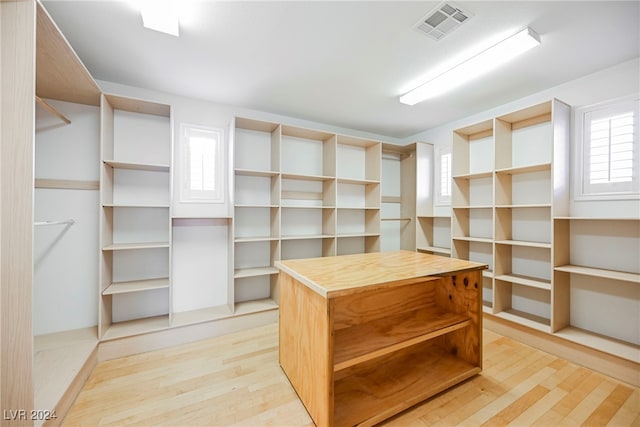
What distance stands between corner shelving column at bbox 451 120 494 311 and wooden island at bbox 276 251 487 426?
4.61ft

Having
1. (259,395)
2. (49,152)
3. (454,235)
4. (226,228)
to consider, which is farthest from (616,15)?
(49,152)

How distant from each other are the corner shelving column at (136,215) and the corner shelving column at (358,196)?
224 centimetres

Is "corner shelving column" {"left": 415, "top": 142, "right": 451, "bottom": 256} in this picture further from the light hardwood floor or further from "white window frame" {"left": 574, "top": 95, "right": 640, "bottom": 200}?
the light hardwood floor

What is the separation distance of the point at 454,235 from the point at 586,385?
1.70 m

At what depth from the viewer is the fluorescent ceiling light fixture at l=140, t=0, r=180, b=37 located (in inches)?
61.2

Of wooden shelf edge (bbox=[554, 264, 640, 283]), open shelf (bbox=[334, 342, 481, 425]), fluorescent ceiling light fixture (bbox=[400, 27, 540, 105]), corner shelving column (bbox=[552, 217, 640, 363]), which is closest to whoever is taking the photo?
open shelf (bbox=[334, 342, 481, 425])

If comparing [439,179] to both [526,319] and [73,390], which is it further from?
[73,390]

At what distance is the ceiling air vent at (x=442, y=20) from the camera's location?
5.23ft

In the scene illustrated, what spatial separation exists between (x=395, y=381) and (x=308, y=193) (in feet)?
7.81

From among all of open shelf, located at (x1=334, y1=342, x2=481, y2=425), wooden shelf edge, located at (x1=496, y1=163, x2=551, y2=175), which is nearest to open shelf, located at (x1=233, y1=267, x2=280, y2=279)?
open shelf, located at (x1=334, y1=342, x2=481, y2=425)

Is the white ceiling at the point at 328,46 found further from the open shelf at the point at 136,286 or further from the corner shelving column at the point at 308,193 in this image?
the open shelf at the point at 136,286

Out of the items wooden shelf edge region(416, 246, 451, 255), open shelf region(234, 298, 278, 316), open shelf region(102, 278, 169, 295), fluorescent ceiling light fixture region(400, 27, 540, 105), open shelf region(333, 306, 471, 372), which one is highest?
fluorescent ceiling light fixture region(400, 27, 540, 105)

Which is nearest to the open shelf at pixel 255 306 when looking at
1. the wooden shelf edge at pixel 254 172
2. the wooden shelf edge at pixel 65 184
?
the wooden shelf edge at pixel 254 172

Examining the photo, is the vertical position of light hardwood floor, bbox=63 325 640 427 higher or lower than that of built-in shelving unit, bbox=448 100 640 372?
lower
